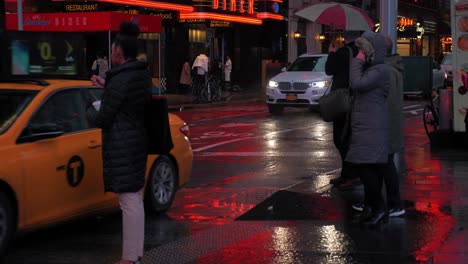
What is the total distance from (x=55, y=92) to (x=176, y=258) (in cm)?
204

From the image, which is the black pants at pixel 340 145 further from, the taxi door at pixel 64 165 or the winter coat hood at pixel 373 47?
the taxi door at pixel 64 165

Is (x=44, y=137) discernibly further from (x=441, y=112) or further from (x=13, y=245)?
(x=441, y=112)

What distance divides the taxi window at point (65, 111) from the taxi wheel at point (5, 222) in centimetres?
91

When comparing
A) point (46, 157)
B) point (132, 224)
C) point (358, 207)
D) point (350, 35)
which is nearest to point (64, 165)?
point (46, 157)

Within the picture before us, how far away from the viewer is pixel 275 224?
26.7 feet

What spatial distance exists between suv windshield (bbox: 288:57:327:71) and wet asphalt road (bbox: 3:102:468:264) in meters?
11.1

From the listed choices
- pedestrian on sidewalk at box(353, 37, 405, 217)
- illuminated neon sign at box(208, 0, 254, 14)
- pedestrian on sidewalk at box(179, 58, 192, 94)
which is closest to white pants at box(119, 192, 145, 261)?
pedestrian on sidewalk at box(353, 37, 405, 217)

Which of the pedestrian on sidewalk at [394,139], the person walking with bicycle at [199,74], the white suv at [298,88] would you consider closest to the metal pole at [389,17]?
the pedestrian on sidewalk at [394,139]

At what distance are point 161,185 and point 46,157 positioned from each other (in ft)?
6.20

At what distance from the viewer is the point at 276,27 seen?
151 feet

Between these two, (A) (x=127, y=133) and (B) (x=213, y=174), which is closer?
(A) (x=127, y=133)

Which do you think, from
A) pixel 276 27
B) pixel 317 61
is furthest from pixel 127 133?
pixel 276 27

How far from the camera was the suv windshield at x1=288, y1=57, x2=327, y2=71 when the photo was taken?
2455 cm

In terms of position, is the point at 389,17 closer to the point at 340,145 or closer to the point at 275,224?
the point at 340,145
